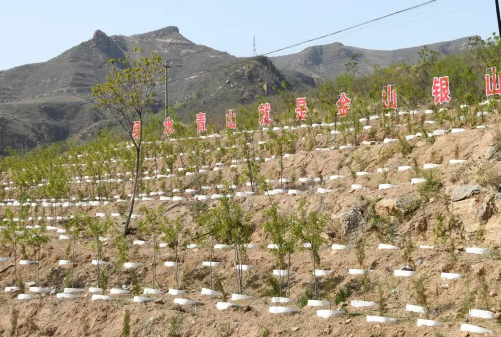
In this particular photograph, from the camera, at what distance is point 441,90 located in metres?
22.3

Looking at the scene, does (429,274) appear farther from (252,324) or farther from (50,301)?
(50,301)

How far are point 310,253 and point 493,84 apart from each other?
35.5 ft

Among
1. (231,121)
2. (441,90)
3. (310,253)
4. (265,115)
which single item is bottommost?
(310,253)

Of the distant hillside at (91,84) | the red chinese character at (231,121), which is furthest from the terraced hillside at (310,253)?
the distant hillside at (91,84)

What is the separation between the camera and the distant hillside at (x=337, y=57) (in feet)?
445

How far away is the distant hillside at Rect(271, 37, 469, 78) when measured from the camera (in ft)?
→ 445

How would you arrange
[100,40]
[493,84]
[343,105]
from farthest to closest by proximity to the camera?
[100,40] < [343,105] < [493,84]

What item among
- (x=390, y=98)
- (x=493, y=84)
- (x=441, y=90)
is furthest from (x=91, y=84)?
(x=493, y=84)

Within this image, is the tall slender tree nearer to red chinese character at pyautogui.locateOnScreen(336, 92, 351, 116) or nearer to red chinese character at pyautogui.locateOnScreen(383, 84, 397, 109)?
red chinese character at pyautogui.locateOnScreen(336, 92, 351, 116)

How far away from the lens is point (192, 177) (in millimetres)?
24047

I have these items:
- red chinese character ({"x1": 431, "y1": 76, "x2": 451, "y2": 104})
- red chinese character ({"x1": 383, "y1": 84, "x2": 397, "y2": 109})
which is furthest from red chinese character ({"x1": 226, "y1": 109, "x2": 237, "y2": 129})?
red chinese character ({"x1": 431, "y1": 76, "x2": 451, "y2": 104})

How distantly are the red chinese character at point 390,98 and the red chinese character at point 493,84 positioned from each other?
3.41 m

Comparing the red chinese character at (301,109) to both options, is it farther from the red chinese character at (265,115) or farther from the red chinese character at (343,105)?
the red chinese character at (265,115)

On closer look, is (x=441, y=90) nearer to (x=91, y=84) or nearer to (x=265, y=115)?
(x=265, y=115)
